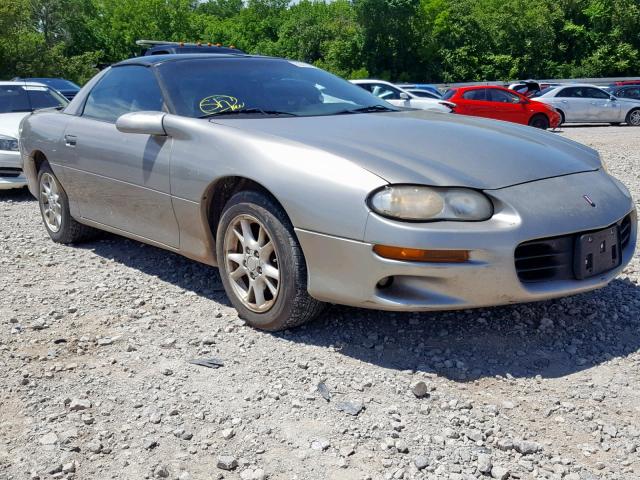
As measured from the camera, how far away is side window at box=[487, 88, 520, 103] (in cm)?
1960

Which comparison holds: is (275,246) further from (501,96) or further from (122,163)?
(501,96)

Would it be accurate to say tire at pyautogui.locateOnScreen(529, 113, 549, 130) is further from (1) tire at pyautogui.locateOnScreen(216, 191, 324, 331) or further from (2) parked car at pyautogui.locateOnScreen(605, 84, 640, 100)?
(1) tire at pyautogui.locateOnScreen(216, 191, 324, 331)

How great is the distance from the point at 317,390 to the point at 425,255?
2.39 ft

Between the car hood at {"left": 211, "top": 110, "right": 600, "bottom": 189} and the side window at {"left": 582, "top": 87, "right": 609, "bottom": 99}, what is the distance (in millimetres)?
18963

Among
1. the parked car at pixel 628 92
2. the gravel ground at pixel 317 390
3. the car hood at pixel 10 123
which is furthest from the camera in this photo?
the parked car at pixel 628 92

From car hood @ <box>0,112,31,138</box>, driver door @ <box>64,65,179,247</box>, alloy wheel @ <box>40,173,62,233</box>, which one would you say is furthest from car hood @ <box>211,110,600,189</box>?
car hood @ <box>0,112,31,138</box>

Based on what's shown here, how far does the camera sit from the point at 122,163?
14.9 feet

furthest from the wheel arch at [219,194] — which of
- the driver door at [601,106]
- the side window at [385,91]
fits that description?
the driver door at [601,106]

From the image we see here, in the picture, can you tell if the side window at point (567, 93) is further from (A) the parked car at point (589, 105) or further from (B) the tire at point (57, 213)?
(B) the tire at point (57, 213)

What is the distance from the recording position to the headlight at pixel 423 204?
327 centimetres

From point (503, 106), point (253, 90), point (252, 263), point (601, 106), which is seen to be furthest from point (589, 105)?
point (252, 263)

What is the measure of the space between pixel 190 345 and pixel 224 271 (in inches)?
18.2

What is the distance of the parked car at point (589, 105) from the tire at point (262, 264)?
63.7 ft

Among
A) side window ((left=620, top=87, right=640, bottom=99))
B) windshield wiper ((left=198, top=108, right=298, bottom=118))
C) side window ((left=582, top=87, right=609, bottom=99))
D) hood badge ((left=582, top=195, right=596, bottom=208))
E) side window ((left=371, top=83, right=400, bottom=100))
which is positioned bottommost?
side window ((left=620, top=87, right=640, bottom=99))
